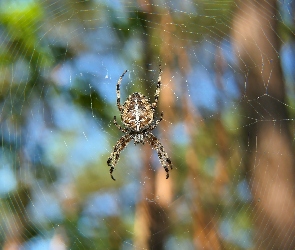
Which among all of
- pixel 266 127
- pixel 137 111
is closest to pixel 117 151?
pixel 137 111

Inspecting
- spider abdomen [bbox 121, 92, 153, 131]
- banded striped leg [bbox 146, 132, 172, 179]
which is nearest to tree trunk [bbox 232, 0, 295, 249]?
banded striped leg [bbox 146, 132, 172, 179]

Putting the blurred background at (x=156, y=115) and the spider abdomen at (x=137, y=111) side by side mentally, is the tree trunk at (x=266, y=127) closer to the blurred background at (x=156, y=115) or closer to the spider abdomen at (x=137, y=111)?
the blurred background at (x=156, y=115)

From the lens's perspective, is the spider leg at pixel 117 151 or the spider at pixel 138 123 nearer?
the spider at pixel 138 123

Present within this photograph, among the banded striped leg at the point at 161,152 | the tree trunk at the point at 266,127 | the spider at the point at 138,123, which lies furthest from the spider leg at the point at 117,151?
the tree trunk at the point at 266,127

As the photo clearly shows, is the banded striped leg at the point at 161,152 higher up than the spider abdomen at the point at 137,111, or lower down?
lower down

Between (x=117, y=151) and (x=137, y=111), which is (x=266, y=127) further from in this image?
(x=117, y=151)

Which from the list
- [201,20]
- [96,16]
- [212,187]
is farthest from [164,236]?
[96,16]

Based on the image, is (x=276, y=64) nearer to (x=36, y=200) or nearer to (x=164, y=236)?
(x=164, y=236)
